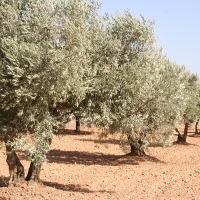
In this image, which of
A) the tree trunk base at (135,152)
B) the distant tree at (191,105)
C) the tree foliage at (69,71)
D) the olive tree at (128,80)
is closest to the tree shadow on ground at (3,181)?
the tree foliage at (69,71)

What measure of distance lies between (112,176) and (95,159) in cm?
690

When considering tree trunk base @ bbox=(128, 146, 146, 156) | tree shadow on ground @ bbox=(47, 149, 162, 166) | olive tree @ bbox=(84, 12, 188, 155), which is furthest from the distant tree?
olive tree @ bbox=(84, 12, 188, 155)

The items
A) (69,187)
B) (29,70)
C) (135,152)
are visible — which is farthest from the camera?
(135,152)

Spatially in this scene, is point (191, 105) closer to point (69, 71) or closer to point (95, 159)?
point (95, 159)

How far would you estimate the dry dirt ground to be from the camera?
15.7 meters

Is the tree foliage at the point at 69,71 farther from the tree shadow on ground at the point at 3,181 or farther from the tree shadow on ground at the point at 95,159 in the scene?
the tree shadow on ground at the point at 95,159

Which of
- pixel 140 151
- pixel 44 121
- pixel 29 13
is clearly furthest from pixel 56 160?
pixel 29 13

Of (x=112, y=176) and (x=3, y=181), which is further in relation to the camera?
(x=112, y=176)

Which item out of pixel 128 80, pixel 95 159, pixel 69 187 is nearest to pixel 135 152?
pixel 95 159

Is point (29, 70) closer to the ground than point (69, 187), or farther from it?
farther from it

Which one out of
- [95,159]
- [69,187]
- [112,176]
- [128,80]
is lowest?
[69,187]

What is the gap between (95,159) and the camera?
27.5 meters

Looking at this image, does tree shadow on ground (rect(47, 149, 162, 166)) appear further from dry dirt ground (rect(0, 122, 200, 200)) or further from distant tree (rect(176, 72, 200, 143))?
distant tree (rect(176, 72, 200, 143))

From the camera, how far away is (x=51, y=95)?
11.8 meters
